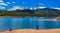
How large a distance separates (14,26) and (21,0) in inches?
22.5

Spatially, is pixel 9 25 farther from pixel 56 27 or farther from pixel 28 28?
pixel 56 27

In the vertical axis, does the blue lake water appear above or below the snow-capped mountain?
below

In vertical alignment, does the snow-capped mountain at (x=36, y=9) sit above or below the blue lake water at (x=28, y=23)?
above

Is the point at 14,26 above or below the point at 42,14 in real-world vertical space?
below

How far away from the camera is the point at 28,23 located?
2.92 meters

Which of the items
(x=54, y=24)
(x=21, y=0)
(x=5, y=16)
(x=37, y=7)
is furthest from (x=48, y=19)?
(x=5, y=16)

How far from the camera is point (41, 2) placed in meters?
2.88

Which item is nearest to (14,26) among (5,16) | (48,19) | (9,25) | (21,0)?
(9,25)

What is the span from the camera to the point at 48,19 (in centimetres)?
299

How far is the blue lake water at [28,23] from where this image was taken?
2.86 meters

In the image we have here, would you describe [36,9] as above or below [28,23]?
above

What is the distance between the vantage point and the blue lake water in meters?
2.86

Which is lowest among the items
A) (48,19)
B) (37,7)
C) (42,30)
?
(42,30)

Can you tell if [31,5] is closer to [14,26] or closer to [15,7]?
[15,7]
